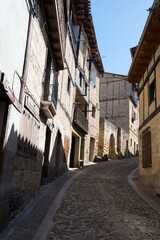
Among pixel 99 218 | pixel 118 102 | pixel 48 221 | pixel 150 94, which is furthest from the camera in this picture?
pixel 118 102

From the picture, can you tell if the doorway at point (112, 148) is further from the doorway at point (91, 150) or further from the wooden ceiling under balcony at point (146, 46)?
the wooden ceiling under balcony at point (146, 46)

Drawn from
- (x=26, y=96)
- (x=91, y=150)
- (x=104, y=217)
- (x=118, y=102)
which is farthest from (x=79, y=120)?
(x=118, y=102)

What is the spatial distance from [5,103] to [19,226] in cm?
224

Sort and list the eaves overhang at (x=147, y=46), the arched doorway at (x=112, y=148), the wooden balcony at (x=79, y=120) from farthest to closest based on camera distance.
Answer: the arched doorway at (x=112, y=148)
the wooden balcony at (x=79, y=120)
the eaves overhang at (x=147, y=46)

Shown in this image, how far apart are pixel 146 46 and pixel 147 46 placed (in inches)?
1.6

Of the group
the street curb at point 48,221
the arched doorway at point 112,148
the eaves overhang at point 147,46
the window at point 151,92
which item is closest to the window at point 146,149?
the window at point 151,92

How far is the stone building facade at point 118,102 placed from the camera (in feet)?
93.3

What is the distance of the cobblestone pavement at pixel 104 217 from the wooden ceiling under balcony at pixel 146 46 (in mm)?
5840

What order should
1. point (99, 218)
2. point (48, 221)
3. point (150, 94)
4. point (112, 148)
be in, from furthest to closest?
point (112, 148) → point (150, 94) → point (99, 218) → point (48, 221)

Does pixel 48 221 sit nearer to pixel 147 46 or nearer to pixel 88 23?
pixel 147 46

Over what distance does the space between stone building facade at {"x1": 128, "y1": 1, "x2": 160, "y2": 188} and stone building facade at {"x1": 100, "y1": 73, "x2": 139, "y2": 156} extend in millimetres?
17340

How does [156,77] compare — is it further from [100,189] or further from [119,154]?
[119,154]

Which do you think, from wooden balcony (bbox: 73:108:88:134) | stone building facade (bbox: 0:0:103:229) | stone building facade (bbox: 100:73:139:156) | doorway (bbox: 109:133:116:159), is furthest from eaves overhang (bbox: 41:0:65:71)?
stone building facade (bbox: 100:73:139:156)

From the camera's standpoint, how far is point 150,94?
9547 mm
